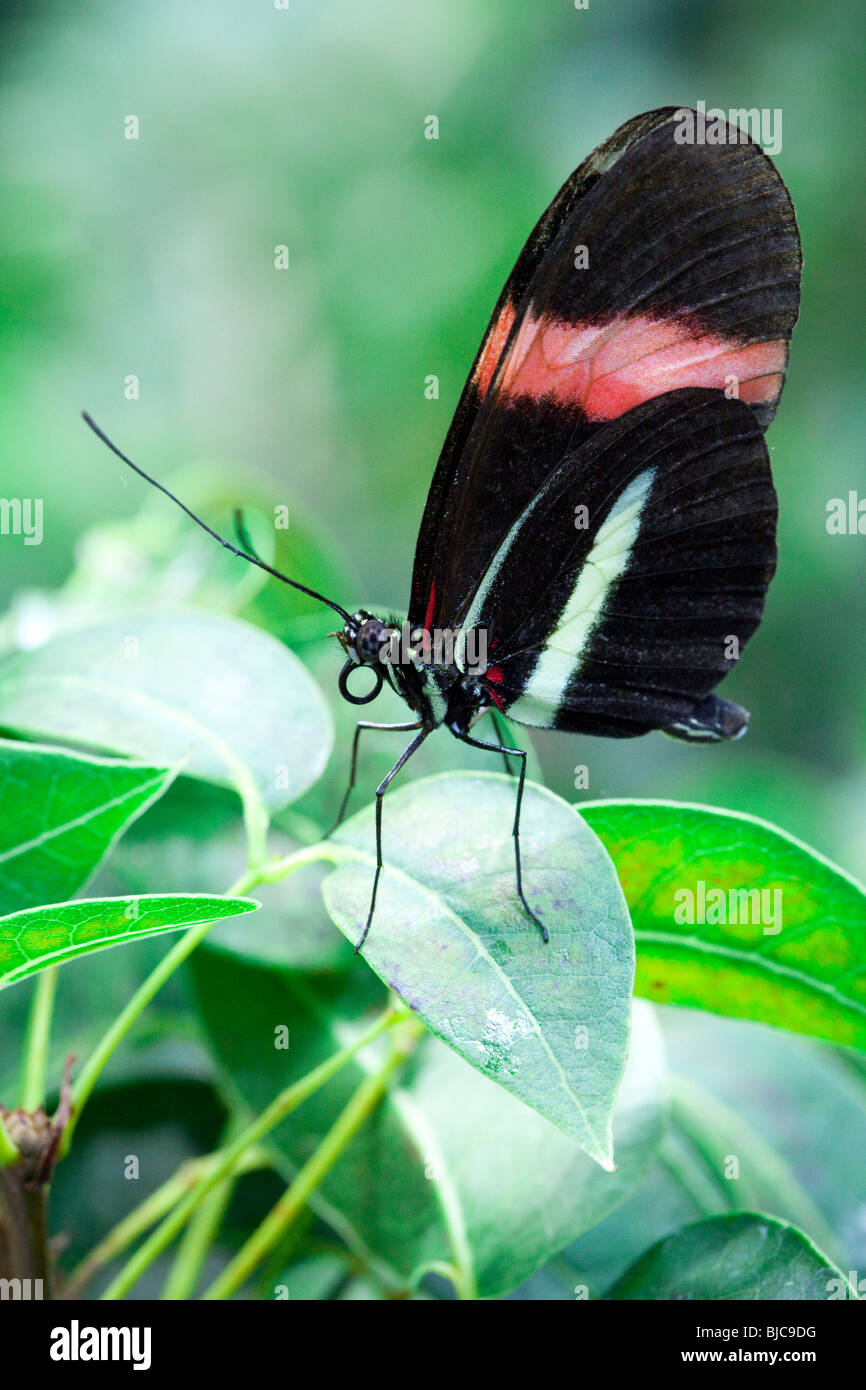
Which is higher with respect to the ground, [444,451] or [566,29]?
[566,29]

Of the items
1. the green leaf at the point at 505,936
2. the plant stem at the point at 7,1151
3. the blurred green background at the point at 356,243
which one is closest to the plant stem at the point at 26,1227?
the plant stem at the point at 7,1151

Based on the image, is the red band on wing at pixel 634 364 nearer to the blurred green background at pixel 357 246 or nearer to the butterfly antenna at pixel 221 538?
the butterfly antenna at pixel 221 538

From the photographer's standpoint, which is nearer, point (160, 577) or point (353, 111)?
point (160, 577)

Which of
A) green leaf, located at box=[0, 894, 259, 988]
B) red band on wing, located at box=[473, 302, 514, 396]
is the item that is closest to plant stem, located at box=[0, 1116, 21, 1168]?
green leaf, located at box=[0, 894, 259, 988]

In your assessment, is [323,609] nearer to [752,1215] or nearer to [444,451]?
[444,451]

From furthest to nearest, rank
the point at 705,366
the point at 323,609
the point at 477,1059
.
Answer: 1. the point at 323,609
2. the point at 705,366
3. the point at 477,1059
